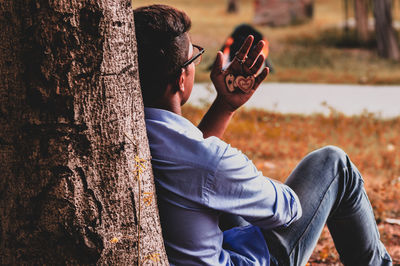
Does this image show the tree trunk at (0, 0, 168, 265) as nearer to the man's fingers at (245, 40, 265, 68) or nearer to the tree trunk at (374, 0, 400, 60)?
the man's fingers at (245, 40, 265, 68)

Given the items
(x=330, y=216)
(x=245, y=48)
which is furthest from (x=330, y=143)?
(x=245, y=48)

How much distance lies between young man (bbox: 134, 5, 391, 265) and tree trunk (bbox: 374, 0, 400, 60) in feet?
28.2

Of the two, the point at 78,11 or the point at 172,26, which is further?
the point at 172,26

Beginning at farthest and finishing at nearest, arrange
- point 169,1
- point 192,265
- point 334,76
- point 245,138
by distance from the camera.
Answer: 1. point 169,1
2. point 334,76
3. point 245,138
4. point 192,265

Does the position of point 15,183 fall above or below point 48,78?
below

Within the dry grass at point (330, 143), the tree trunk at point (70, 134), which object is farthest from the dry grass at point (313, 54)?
the tree trunk at point (70, 134)

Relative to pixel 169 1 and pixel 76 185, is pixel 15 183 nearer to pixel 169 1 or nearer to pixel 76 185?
pixel 76 185

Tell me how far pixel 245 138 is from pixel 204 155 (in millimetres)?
3804

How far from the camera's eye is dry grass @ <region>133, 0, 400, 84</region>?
9.11 metres

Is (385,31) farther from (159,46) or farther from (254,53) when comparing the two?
(159,46)

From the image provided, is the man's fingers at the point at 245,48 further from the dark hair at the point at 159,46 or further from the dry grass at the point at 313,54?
the dry grass at the point at 313,54

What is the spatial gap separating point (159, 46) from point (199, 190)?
1.65ft

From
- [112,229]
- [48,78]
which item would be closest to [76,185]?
[112,229]

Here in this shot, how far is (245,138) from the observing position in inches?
222
